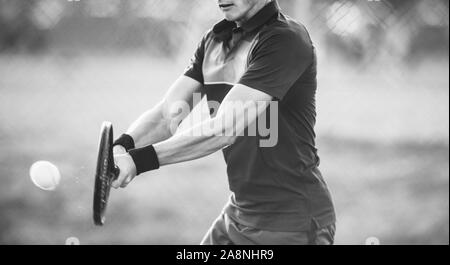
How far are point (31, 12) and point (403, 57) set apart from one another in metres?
3.33

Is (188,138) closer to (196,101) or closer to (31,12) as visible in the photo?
(196,101)

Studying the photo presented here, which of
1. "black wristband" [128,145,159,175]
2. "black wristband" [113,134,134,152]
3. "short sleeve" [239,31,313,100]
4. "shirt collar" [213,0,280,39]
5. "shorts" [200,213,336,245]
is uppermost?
"shirt collar" [213,0,280,39]

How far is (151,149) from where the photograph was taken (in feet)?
5.64

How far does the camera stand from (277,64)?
1.78 meters

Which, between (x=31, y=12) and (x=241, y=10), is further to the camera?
(x=31, y=12)

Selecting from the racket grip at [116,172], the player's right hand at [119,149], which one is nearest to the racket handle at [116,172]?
the racket grip at [116,172]

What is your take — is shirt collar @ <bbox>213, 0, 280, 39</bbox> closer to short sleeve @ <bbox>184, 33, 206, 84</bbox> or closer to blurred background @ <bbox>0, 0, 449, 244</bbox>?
short sleeve @ <bbox>184, 33, 206, 84</bbox>

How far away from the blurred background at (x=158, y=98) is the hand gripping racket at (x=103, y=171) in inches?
86.7

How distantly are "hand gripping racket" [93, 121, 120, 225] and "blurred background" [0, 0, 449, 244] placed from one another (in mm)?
2202

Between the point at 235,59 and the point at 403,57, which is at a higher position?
the point at 403,57

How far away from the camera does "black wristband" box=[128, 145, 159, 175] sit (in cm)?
170

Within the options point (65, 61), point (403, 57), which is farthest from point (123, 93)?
point (403, 57)

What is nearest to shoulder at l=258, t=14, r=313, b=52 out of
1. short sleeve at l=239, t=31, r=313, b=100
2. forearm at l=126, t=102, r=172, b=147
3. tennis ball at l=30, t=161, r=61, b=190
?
short sleeve at l=239, t=31, r=313, b=100

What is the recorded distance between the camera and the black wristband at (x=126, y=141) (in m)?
1.96
